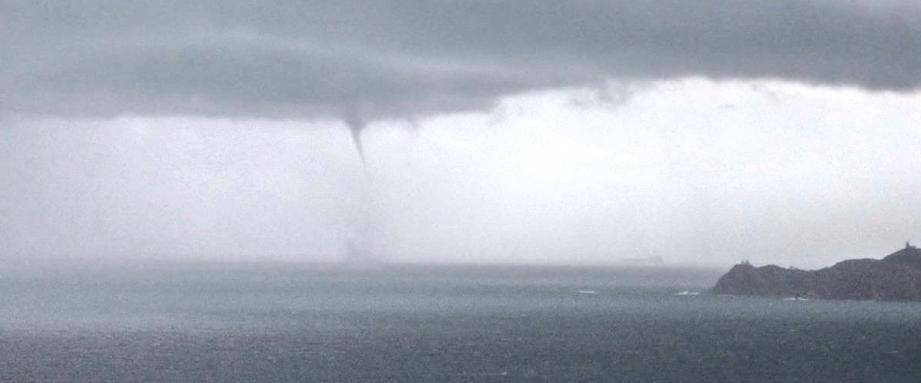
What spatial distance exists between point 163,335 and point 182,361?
121 feet

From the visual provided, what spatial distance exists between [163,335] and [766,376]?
259ft

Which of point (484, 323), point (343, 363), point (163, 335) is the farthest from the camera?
point (484, 323)

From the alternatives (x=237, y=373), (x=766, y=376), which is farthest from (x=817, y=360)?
(x=237, y=373)

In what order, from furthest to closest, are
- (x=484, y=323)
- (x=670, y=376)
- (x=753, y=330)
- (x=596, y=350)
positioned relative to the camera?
(x=484, y=323) → (x=753, y=330) → (x=596, y=350) → (x=670, y=376)

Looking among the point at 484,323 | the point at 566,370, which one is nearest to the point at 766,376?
the point at 566,370

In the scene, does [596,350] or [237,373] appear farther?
[596,350]

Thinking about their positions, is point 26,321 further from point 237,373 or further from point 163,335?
point 237,373

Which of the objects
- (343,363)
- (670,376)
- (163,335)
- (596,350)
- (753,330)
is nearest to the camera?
(670,376)

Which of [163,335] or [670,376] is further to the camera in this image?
[163,335]

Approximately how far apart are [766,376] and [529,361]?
77.1 feet

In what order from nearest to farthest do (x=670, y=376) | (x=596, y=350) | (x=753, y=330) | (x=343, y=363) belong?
(x=670, y=376), (x=343, y=363), (x=596, y=350), (x=753, y=330)

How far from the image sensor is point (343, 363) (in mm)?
118438

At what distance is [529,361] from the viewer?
121812mm

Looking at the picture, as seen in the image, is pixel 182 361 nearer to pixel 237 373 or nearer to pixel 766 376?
pixel 237 373
